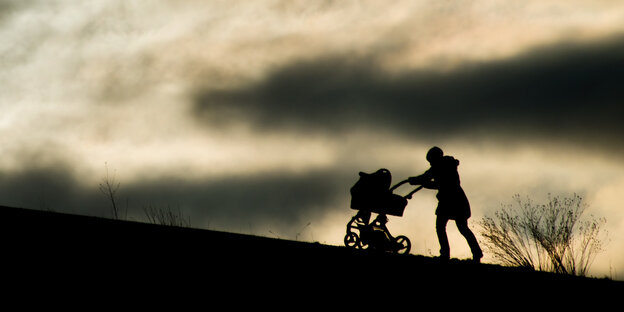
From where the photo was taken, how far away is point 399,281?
763 centimetres

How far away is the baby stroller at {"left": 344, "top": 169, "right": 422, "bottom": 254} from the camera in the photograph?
41.5 feet

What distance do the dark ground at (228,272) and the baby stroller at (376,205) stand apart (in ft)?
11.6

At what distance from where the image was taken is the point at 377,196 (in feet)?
41.5

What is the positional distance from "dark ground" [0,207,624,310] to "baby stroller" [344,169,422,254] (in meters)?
3.53

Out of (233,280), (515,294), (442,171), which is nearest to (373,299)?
(233,280)

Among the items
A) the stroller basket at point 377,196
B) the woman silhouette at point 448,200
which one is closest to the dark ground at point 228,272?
the woman silhouette at point 448,200

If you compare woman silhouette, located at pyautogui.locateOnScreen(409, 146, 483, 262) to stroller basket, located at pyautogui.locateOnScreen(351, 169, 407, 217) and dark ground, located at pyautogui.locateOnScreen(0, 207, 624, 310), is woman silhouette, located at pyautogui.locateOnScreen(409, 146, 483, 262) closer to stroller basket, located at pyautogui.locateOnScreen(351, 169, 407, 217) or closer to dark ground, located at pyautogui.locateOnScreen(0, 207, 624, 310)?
stroller basket, located at pyautogui.locateOnScreen(351, 169, 407, 217)

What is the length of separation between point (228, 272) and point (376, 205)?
6075mm

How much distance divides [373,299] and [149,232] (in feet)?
8.64

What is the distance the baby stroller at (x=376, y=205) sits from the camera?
1264 centimetres

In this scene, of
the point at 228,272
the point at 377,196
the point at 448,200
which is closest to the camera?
the point at 228,272

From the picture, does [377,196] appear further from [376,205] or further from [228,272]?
[228,272]

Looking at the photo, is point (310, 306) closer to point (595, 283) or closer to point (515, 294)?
point (515, 294)


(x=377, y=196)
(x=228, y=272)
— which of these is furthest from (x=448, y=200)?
(x=228, y=272)
